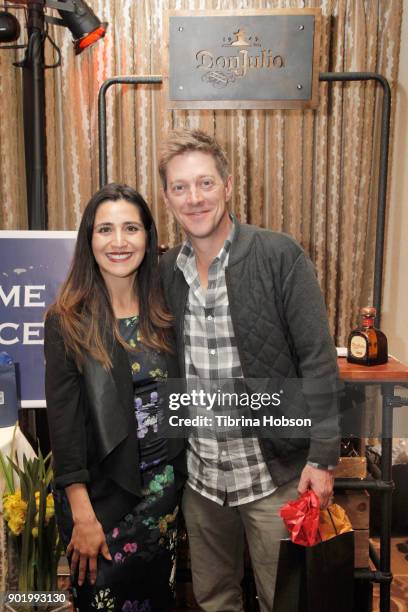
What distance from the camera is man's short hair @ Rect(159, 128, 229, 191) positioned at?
115cm

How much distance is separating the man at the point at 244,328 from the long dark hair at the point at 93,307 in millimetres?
51

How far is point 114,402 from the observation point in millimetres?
1144

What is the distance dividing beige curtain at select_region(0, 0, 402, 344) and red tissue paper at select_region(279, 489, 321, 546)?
1242 mm

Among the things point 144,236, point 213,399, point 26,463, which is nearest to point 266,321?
point 213,399

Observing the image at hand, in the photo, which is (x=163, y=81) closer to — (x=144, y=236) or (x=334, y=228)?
(x=144, y=236)

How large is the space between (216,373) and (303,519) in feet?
1.09

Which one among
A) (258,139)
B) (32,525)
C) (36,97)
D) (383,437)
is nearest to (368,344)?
(383,437)

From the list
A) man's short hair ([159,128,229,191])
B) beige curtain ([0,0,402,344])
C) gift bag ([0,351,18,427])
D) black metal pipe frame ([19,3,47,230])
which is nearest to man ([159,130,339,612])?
man's short hair ([159,128,229,191])

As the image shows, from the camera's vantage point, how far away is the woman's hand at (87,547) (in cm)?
117

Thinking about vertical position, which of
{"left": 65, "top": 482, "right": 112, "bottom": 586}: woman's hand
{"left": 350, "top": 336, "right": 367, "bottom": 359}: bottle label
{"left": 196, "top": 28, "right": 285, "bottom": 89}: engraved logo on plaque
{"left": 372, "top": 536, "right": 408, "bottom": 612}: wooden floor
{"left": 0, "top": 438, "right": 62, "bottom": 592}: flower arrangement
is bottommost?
{"left": 372, "top": 536, "right": 408, "bottom": 612}: wooden floor

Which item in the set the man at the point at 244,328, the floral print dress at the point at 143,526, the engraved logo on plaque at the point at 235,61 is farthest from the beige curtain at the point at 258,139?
the floral print dress at the point at 143,526

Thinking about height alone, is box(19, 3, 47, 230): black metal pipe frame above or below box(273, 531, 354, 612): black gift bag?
above

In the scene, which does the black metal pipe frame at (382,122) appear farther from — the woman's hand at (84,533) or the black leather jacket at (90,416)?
the woman's hand at (84,533)

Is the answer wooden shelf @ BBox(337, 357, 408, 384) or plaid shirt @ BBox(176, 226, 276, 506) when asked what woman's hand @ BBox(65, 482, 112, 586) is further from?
wooden shelf @ BBox(337, 357, 408, 384)
